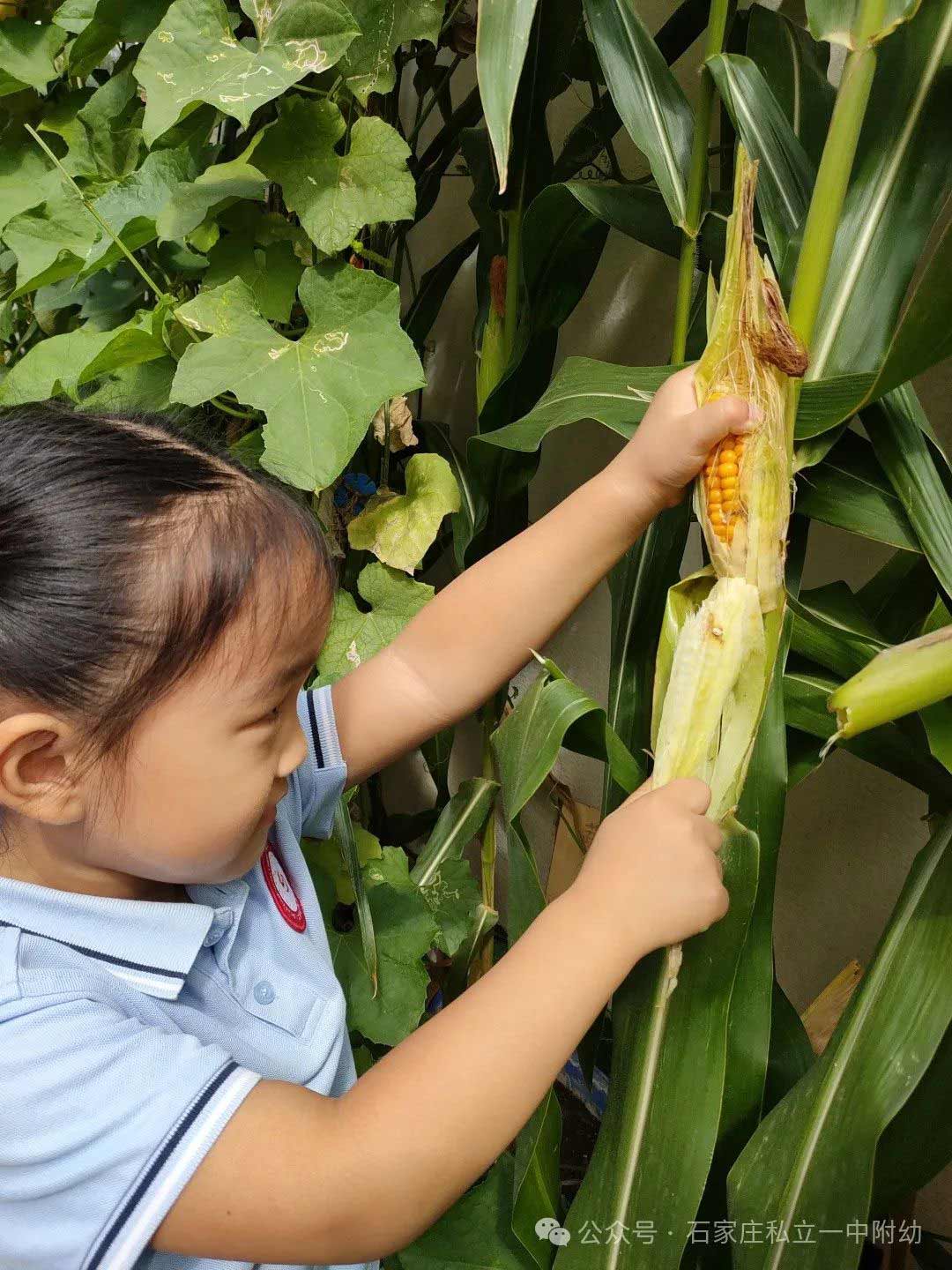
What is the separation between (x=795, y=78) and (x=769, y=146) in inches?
4.2

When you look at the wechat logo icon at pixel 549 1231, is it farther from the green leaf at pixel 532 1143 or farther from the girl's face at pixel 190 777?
the girl's face at pixel 190 777

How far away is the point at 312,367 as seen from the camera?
719 mm

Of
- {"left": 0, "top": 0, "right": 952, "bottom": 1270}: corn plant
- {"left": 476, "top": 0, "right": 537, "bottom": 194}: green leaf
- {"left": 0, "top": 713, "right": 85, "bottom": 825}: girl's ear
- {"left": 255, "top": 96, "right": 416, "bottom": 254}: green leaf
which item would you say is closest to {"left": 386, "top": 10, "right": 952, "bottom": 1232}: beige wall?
{"left": 0, "top": 0, "right": 952, "bottom": 1270}: corn plant

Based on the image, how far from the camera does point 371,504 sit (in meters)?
Answer: 0.92

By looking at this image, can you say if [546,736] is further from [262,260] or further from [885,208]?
[262,260]

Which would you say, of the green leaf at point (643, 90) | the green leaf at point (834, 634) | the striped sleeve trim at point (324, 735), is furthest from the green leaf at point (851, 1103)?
the green leaf at point (643, 90)

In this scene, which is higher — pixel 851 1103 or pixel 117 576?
pixel 117 576

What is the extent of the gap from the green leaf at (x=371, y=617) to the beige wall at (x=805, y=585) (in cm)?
30

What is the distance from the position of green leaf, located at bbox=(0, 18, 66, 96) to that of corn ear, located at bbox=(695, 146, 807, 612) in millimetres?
788

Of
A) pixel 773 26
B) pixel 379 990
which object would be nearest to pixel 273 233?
pixel 773 26

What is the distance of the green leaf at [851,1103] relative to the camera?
54 cm

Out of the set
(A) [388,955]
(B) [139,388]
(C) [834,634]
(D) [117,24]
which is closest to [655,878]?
(C) [834,634]

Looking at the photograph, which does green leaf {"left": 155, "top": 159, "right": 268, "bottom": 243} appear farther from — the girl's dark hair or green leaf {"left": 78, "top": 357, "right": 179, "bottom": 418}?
the girl's dark hair

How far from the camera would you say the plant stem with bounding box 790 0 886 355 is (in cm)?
49
